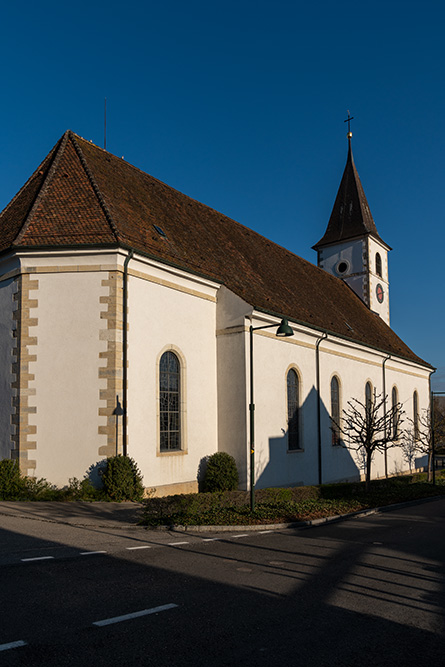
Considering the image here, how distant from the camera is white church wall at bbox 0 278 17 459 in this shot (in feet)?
53.2

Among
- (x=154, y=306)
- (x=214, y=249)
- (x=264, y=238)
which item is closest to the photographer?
(x=154, y=306)

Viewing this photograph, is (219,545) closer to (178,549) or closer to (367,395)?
(178,549)

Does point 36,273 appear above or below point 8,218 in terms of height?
below

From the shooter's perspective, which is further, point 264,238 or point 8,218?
point 264,238

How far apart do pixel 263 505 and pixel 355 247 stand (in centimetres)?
2761

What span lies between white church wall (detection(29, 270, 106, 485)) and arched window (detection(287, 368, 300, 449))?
30.4ft

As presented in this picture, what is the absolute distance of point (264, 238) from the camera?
30438mm

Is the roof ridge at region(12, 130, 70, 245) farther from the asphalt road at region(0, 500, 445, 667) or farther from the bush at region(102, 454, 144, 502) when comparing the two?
the asphalt road at region(0, 500, 445, 667)

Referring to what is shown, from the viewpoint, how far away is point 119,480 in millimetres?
15023

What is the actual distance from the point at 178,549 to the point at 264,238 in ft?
73.5

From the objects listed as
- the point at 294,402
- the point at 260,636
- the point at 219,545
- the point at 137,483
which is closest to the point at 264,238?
the point at 294,402

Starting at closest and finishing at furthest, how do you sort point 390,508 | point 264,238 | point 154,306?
point 154,306, point 390,508, point 264,238

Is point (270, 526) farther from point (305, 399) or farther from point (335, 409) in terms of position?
point (335, 409)

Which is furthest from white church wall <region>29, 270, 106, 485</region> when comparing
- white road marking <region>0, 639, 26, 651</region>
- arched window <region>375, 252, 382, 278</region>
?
arched window <region>375, 252, 382, 278</region>
